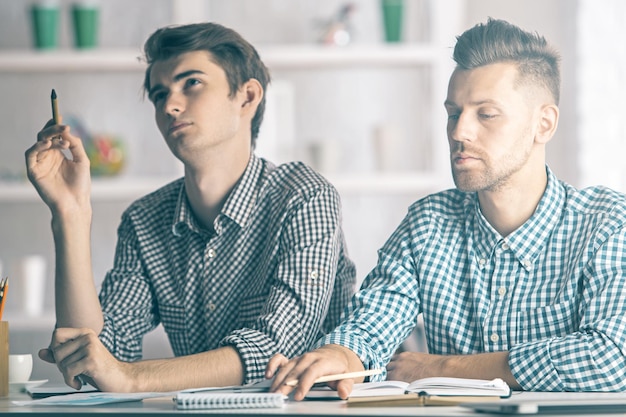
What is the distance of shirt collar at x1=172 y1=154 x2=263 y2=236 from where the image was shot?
6.59ft

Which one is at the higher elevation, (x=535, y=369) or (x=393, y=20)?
(x=393, y=20)

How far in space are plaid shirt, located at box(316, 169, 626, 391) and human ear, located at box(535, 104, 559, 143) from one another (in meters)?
0.10

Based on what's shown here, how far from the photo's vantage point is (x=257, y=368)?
1.69 meters

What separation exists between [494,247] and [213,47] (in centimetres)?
83

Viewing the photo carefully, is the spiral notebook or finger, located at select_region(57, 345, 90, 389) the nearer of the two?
the spiral notebook

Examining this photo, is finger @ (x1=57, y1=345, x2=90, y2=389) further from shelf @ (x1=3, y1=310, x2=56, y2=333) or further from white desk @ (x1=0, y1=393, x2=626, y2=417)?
shelf @ (x1=3, y1=310, x2=56, y2=333)

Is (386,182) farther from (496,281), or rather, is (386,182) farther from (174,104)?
(496,281)

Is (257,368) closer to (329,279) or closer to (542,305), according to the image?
(329,279)

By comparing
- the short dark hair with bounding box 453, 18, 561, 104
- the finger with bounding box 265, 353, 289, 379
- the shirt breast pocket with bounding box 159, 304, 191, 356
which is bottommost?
the shirt breast pocket with bounding box 159, 304, 191, 356

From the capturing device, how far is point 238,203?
202 centimetres

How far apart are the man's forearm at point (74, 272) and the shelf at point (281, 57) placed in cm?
146

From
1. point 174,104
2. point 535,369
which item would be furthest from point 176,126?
point 535,369

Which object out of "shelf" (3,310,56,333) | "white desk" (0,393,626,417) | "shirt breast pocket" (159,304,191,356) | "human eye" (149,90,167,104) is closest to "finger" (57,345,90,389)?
"white desk" (0,393,626,417)

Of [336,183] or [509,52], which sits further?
[336,183]
